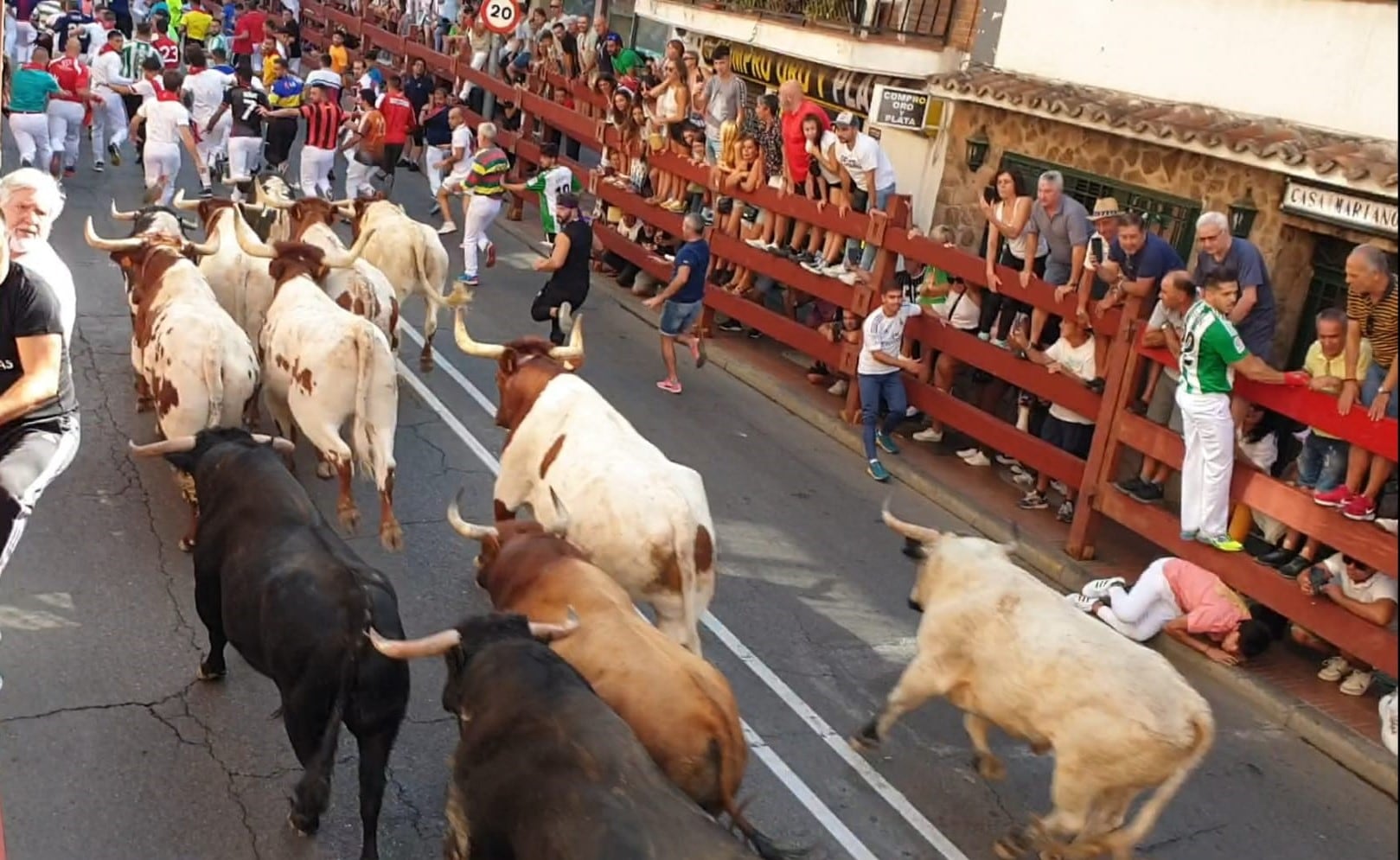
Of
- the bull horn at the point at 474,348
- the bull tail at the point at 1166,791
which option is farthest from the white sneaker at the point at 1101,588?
the bull horn at the point at 474,348

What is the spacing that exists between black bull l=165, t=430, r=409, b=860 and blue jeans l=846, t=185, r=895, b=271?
7.25 meters

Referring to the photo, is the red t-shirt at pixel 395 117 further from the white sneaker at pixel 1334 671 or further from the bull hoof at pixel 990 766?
the bull hoof at pixel 990 766

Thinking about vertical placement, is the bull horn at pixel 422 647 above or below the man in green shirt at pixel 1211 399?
below

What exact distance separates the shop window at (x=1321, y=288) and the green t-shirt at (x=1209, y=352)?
2297 mm

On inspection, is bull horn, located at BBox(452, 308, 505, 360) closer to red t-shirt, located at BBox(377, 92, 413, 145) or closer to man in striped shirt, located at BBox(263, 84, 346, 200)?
man in striped shirt, located at BBox(263, 84, 346, 200)

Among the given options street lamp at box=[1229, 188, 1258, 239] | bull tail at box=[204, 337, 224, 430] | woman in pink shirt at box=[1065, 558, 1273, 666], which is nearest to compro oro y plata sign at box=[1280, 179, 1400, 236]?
street lamp at box=[1229, 188, 1258, 239]

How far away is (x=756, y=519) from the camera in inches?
383

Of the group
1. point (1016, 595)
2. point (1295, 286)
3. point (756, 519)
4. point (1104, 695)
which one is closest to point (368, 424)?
point (756, 519)

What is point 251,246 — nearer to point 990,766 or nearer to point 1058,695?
point 990,766

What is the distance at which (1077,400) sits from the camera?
32.2ft

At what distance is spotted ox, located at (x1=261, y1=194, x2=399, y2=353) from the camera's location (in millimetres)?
9891

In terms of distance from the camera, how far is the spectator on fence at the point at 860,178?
12.4 meters

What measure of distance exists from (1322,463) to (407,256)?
7371mm

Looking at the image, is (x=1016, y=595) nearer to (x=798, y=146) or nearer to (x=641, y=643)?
(x=641, y=643)
